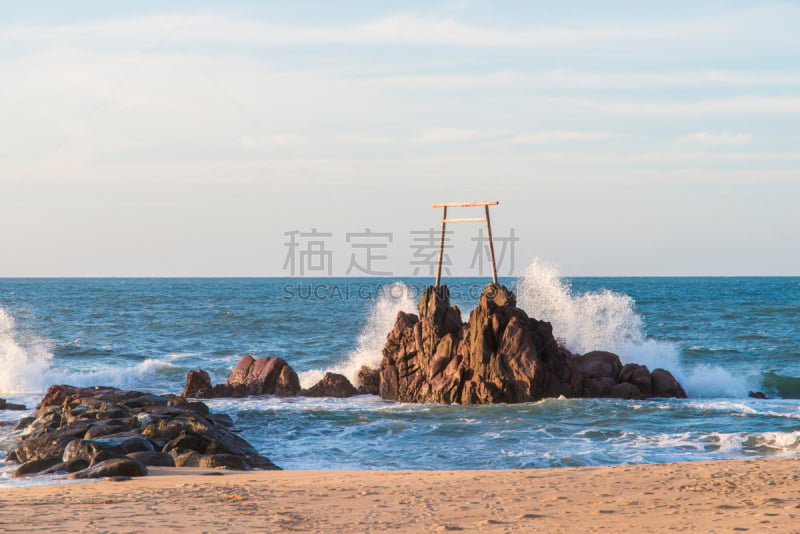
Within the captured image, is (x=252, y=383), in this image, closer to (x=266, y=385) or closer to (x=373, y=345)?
(x=266, y=385)

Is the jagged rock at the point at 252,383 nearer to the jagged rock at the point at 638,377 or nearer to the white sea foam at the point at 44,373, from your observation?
the white sea foam at the point at 44,373

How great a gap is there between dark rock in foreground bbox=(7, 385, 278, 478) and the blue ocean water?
3.24ft

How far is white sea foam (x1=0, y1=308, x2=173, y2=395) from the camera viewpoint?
2256 cm

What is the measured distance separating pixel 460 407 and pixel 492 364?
1.42 meters

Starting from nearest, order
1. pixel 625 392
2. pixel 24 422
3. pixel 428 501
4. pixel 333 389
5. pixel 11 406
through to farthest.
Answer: pixel 428 501 → pixel 24 422 → pixel 11 406 → pixel 625 392 → pixel 333 389

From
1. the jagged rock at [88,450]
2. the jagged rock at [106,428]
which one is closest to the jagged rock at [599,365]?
the jagged rock at [106,428]

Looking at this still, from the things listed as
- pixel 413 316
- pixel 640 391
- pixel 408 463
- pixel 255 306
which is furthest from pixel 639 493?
pixel 255 306

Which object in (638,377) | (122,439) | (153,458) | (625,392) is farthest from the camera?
(638,377)

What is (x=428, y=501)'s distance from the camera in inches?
340

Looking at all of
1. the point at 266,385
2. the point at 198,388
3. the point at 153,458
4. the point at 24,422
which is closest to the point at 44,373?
the point at 198,388

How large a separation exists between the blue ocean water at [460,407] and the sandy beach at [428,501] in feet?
6.83

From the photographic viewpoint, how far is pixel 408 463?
12.3m

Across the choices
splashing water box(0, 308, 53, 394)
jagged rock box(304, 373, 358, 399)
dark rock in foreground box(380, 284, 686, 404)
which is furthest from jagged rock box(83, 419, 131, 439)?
splashing water box(0, 308, 53, 394)

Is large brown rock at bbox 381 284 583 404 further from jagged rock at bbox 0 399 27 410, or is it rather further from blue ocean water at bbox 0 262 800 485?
jagged rock at bbox 0 399 27 410
